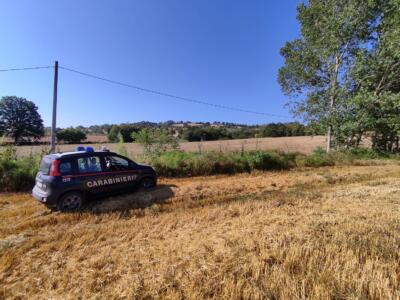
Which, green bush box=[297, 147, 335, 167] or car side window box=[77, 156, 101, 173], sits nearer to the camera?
car side window box=[77, 156, 101, 173]

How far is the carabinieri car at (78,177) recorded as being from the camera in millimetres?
5422

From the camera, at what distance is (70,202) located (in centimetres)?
570

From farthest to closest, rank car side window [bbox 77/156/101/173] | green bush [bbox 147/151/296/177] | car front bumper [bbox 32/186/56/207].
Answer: green bush [bbox 147/151/296/177], car side window [bbox 77/156/101/173], car front bumper [bbox 32/186/56/207]

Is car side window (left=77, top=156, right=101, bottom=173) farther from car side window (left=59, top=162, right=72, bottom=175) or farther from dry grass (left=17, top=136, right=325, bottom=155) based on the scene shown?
dry grass (left=17, top=136, right=325, bottom=155)

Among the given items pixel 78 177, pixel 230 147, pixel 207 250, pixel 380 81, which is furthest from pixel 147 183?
pixel 380 81

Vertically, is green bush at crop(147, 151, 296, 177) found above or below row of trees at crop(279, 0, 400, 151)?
below

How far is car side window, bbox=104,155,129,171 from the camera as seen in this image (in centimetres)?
656

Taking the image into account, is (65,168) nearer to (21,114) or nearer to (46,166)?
(46,166)

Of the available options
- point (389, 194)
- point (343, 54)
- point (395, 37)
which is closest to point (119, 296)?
point (389, 194)

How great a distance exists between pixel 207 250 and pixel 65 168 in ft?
14.8

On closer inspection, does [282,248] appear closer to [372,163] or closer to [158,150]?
[158,150]

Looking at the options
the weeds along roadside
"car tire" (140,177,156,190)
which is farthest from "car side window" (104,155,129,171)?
the weeds along roadside

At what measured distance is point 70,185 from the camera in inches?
219

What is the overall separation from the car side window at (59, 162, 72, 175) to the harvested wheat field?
1.08 metres
